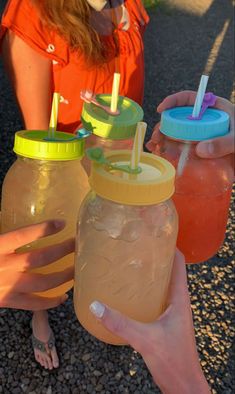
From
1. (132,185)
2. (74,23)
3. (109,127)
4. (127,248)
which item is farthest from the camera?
(74,23)

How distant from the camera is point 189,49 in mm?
5352

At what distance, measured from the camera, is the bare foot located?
6.50ft

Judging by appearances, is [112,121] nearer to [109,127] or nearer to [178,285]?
[109,127]

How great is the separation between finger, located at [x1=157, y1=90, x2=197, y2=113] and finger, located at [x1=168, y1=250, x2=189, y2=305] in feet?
1.38

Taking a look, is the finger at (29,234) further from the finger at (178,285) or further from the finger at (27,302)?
the finger at (178,285)

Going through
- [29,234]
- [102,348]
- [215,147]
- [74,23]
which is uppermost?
[74,23]

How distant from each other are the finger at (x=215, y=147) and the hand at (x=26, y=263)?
37 centimetres

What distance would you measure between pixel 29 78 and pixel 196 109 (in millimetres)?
751

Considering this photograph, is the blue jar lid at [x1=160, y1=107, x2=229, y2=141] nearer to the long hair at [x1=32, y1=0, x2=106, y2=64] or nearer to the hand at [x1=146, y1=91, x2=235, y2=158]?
the hand at [x1=146, y1=91, x2=235, y2=158]

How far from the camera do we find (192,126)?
106cm

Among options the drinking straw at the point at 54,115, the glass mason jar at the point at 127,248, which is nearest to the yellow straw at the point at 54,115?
the drinking straw at the point at 54,115

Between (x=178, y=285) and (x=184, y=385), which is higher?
(x=178, y=285)

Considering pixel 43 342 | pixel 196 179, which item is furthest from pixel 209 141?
pixel 43 342

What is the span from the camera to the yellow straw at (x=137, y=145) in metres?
0.81
